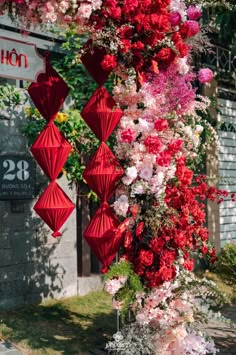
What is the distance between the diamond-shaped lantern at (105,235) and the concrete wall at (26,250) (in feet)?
8.93

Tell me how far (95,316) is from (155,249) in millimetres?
2782

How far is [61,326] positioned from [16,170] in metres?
2.36

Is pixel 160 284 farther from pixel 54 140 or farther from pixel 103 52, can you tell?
pixel 103 52

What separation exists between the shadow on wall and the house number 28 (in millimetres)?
148

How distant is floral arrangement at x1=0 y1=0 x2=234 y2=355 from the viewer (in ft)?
15.8

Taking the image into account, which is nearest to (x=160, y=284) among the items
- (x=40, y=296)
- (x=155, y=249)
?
(x=155, y=249)

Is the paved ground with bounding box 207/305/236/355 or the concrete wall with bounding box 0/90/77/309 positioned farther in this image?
the concrete wall with bounding box 0/90/77/309

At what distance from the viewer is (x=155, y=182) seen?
15.9 ft

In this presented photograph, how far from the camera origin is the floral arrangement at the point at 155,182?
480cm

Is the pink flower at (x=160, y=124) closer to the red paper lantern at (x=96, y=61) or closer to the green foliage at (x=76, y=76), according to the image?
the red paper lantern at (x=96, y=61)

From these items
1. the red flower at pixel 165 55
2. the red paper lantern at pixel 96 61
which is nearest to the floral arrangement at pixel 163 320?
the red paper lantern at pixel 96 61

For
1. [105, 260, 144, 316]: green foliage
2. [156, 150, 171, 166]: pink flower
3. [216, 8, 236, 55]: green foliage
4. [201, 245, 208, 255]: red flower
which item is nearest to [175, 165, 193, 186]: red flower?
[156, 150, 171, 166]: pink flower

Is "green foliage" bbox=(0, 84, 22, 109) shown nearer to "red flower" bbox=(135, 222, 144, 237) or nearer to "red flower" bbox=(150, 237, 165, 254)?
"red flower" bbox=(135, 222, 144, 237)

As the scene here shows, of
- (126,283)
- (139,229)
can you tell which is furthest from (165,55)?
(126,283)
